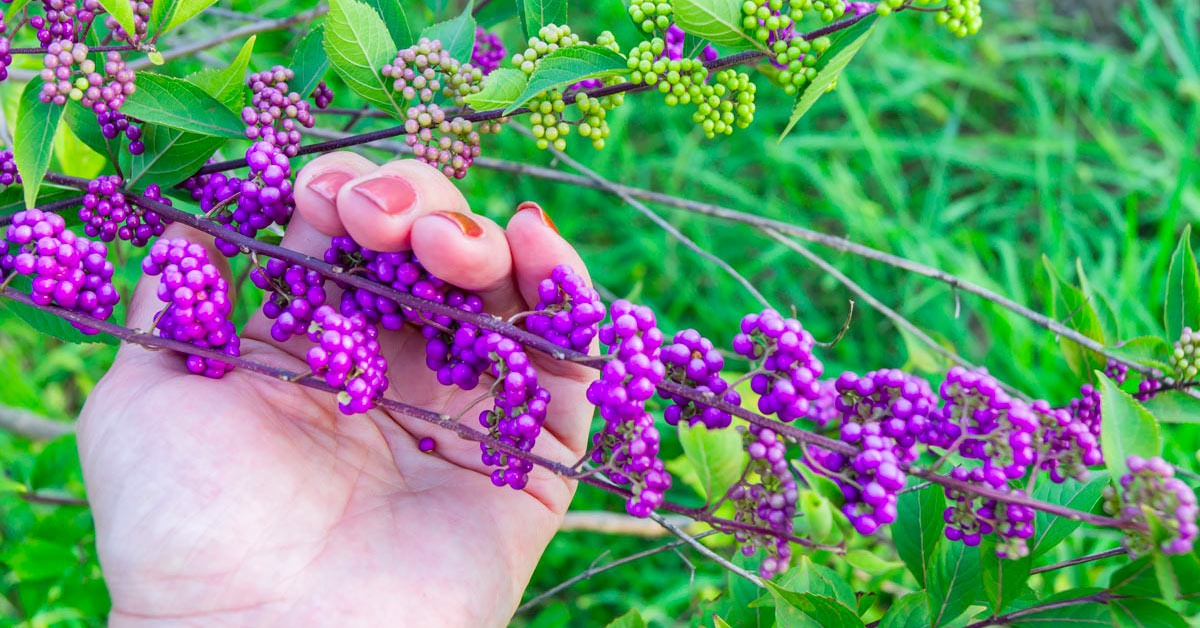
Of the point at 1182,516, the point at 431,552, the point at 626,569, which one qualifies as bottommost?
the point at 626,569

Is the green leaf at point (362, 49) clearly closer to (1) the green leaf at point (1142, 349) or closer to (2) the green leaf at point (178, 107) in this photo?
(2) the green leaf at point (178, 107)

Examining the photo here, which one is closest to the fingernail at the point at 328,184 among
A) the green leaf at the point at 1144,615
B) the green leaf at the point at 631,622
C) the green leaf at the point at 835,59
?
the green leaf at the point at 835,59

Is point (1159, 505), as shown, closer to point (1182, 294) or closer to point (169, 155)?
point (1182, 294)

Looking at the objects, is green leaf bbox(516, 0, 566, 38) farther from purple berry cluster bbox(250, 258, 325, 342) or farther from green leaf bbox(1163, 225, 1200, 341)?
green leaf bbox(1163, 225, 1200, 341)

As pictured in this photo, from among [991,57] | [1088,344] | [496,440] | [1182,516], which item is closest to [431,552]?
[496,440]

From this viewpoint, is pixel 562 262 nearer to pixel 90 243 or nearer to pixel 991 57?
pixel 90 243

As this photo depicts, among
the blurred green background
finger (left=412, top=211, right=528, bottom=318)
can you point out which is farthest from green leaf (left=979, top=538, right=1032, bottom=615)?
the blurred green background
